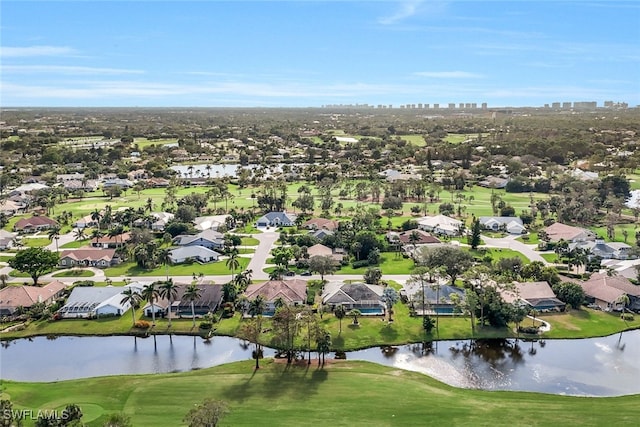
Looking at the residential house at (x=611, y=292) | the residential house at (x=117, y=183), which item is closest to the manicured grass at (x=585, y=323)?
the residential house at (x=611, y=292)

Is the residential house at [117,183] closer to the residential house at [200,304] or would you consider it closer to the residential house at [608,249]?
the residential house at [200,304]

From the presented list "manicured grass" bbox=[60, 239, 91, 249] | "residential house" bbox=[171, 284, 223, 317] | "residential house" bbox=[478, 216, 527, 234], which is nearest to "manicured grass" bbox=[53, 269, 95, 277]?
"manicured grass" bbox=[60, 239, 91, 249]

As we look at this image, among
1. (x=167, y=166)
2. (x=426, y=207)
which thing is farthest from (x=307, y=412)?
(x=167, y=166)

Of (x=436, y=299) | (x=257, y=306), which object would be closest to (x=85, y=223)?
(x=257, y=306)

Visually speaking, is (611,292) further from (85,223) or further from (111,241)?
(85,223)

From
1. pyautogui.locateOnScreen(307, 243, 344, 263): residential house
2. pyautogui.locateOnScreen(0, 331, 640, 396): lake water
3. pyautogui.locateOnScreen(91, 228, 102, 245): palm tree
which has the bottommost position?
pyautogui.locateOnScreen(0, 331, 640, 396): lake water

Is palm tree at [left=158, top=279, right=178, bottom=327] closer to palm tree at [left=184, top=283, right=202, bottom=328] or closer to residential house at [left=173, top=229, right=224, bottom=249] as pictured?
palm tree at [left=184, top=283, right=202, bottom=328]

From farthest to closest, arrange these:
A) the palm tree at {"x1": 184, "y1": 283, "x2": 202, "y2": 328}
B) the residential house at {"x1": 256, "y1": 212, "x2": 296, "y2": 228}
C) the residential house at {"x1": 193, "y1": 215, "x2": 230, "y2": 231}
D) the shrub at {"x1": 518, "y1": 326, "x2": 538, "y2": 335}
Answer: the residential house at {"x1": 256, "y1": 212, "x2": 296, "y2": 228} → the residential house at {"x1": 193, "y1": 215, "x2": 230, "y2": 231} → the palm tree at {"x1": 184, "y1": 283, "x2": 202, "y2": 328} → the shrub at {"x1": 518, "y1": 326, "x2": 538, "y2": 335}
